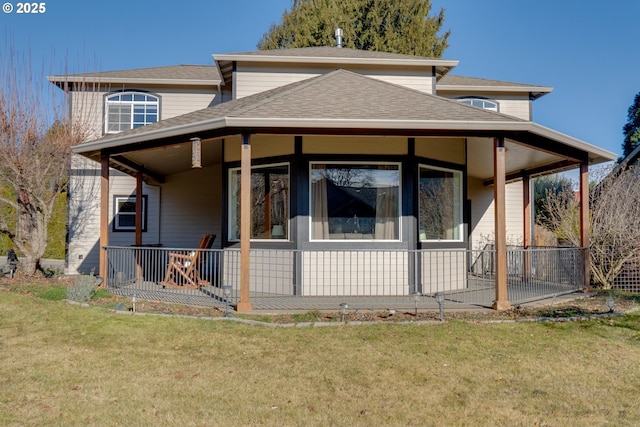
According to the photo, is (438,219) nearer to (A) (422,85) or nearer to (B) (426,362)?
(A) (422,85)

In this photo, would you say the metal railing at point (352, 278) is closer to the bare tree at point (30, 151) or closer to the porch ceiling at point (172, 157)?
the porch ceiling at point (172, 157)

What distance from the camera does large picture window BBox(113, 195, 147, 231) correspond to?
13.1 m

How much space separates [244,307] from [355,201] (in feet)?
9.94

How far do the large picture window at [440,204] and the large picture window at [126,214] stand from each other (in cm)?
829

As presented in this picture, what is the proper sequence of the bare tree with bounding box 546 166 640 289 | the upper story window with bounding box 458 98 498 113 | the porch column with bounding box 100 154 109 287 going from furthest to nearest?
the upper story window with bounding box 458 98 498 113 → the bare tree with bounding box 546 166 640 289 → the porch column with bounding box 100 154 109 287

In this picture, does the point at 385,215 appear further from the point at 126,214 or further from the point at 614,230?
the point at 126,214

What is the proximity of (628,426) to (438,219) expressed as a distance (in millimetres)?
6033

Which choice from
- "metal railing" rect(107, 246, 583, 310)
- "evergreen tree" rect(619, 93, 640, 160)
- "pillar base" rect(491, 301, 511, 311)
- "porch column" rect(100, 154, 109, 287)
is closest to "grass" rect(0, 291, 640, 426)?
"pillar base" rect(491, 301, 511, 311)

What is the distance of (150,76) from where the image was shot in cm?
1336

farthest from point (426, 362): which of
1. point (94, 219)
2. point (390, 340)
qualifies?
point (94, 219)

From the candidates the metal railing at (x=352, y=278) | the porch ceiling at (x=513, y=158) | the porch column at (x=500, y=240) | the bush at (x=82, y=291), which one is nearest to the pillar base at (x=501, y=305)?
the porch column at (x=500, y=240)

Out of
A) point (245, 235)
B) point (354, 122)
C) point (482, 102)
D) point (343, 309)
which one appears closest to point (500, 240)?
point (343, 309)

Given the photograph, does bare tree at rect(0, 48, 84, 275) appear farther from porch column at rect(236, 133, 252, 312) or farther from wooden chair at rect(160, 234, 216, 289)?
porch column at rect(236, 133, 252, 312)

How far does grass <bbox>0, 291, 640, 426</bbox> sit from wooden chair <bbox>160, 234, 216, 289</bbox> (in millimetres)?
2406
